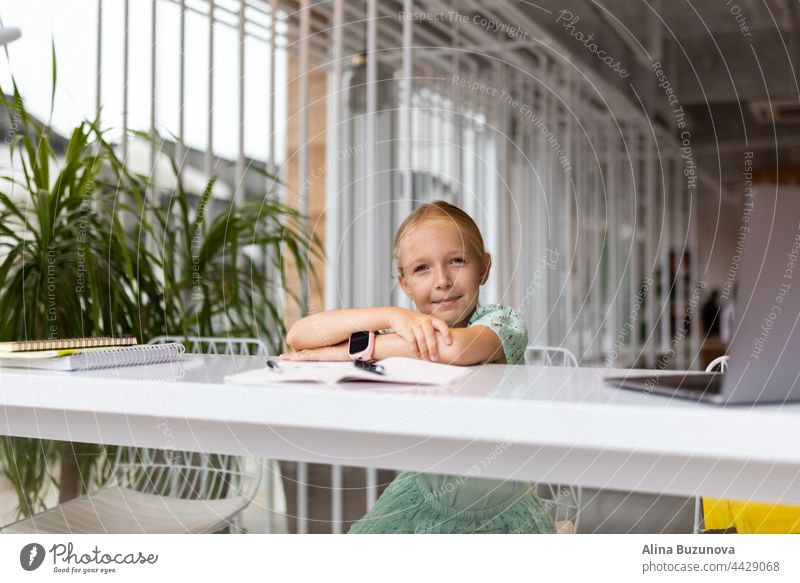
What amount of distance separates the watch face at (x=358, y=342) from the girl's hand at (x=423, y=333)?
4 cm

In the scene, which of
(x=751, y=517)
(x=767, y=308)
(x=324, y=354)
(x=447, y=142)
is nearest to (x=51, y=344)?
(x=324, y=354)

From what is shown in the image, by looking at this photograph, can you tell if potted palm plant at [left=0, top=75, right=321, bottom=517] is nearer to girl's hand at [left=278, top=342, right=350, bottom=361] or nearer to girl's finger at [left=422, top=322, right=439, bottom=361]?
girl's hand at [left=278, top=342, right=350, bottom=361]

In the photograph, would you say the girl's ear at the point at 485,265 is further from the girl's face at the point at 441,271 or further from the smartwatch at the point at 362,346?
the smartwatch at the point at 362,346

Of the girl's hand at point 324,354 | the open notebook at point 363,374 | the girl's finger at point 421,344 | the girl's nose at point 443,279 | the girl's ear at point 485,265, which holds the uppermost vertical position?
the girl's ear at point 485,265

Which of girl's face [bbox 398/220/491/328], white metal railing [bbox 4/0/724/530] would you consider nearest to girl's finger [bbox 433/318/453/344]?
girl's face [bbox 398/220/491/328]

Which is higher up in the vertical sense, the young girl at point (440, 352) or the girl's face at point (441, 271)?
the girl's face at point (441, 271)

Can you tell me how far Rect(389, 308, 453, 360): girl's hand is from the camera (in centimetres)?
94

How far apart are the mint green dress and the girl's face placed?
0.39 feet

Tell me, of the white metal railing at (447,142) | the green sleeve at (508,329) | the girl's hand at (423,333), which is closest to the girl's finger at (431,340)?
the girl's hand at (423,333)

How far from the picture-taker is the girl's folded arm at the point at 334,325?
1017mm
